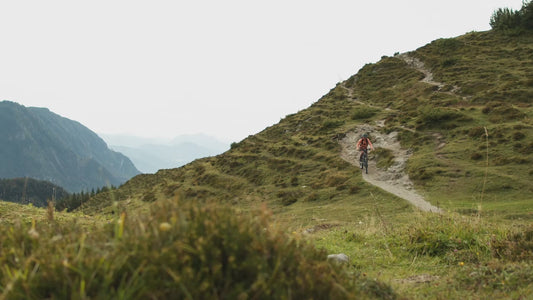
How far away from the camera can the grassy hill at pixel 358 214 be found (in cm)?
294

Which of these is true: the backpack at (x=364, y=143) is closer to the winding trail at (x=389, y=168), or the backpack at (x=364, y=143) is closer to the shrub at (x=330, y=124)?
the winding trail at (x=389, y=168)

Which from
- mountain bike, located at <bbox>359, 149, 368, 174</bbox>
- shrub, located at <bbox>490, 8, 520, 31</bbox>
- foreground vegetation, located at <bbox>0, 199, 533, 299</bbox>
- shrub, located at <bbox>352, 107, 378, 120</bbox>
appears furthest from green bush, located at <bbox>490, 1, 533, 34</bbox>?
foreground vegetation, located at <bbox>0, 199, 533, 299</bbox>

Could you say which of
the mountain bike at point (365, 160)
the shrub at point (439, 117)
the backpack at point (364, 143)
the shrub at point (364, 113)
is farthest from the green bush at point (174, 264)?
the shrub at point (364, 113)

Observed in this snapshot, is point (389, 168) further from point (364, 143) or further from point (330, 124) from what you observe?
point (330, 124)

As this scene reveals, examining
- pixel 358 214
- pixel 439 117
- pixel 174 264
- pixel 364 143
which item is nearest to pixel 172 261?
pixel 174 264

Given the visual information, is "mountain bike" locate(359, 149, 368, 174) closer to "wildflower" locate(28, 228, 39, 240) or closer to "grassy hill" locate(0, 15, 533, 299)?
"grassy hill" locate(0, 15, 533, 299)

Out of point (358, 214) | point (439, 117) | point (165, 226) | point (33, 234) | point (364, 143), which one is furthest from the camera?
point (439, 117)

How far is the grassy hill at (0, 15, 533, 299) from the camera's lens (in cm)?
294

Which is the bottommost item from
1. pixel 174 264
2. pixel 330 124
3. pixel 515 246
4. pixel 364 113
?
pixel 515 246

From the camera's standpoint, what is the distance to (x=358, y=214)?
1830cm

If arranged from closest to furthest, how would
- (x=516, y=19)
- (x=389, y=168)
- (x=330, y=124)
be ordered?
(x=389, y=168) < (x=330, y=124) < (x=516, y=19)

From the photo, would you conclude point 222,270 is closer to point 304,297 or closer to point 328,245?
point 304,297

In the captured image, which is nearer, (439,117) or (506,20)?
(439,117)

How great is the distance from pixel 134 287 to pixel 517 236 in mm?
8334
